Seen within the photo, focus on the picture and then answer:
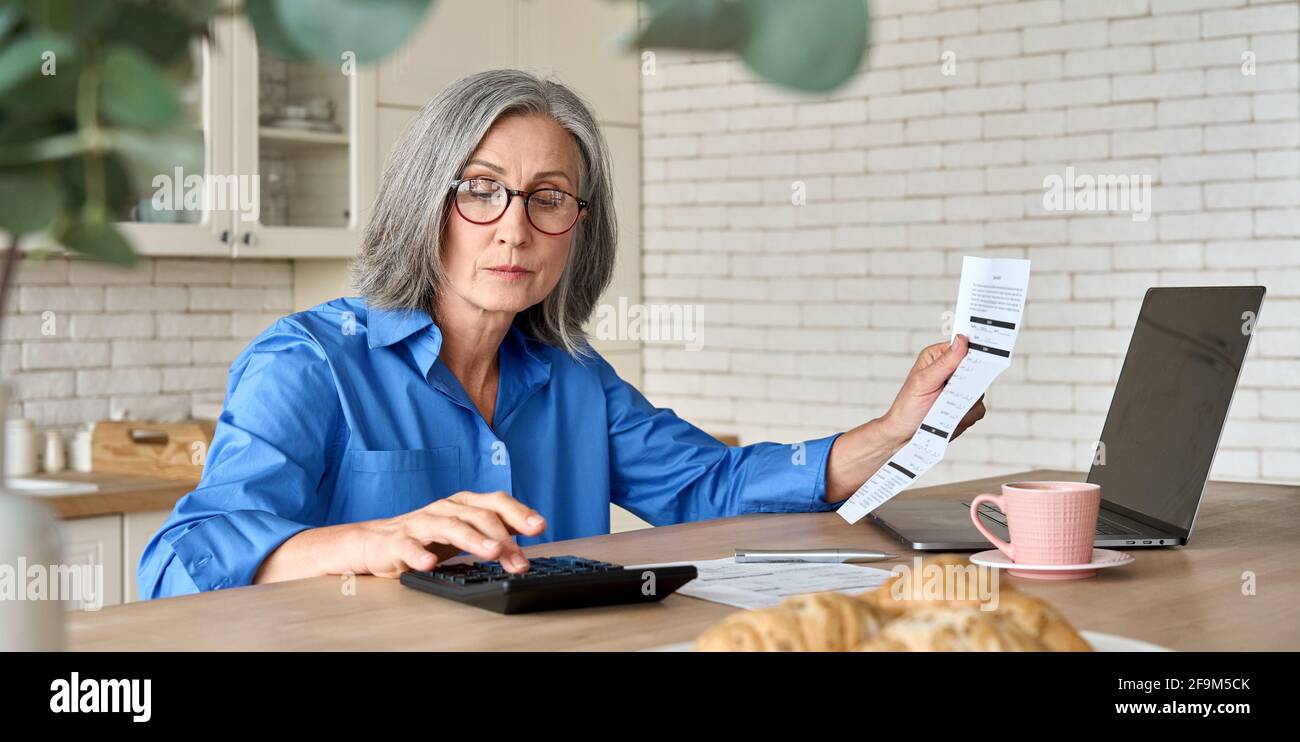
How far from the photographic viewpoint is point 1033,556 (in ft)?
5.11

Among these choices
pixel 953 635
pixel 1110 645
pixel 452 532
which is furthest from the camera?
pixel 452 532

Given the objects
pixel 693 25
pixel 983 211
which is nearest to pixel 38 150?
pixel 693 25

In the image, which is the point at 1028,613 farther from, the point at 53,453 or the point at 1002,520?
the point at 53,453

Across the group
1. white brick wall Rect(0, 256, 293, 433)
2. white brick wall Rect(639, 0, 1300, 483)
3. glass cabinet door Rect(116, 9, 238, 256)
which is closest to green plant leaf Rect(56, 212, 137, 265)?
glass cabinet door Rect(116, 9, 238, 256)

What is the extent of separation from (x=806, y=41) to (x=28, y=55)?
0.28m

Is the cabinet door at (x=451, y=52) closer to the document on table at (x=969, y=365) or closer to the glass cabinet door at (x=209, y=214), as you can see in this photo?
the glass cabinet door at (x=209, y=214)

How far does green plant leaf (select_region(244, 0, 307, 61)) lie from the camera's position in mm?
506

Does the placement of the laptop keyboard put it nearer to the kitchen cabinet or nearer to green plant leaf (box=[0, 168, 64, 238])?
green plant leaf (box=[0, 168, 64, 238])

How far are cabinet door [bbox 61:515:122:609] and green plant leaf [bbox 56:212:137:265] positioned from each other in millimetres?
3020

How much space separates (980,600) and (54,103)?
750 millimetres

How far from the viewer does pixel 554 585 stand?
134 cm

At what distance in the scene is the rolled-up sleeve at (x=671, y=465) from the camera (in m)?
2.33
